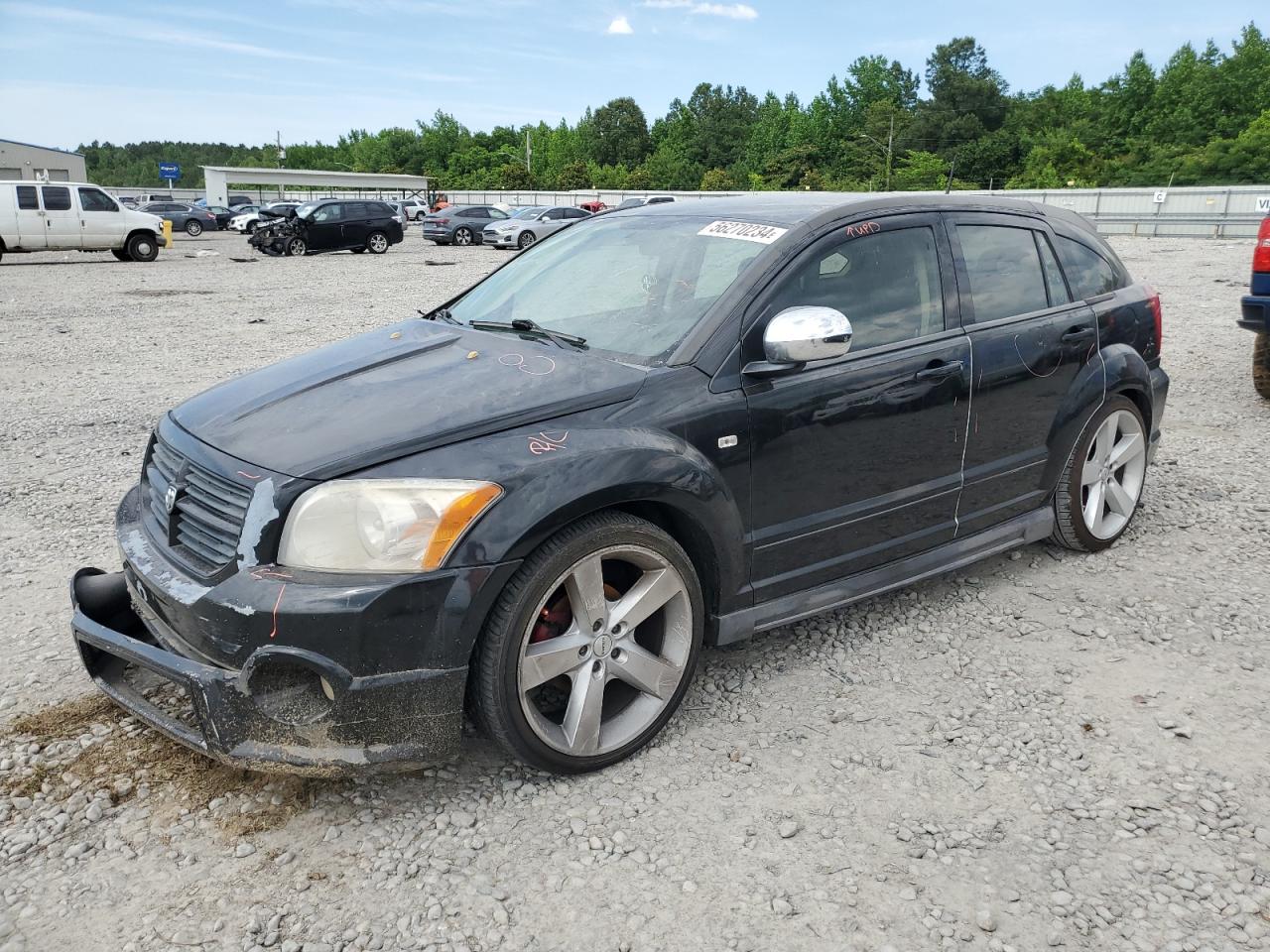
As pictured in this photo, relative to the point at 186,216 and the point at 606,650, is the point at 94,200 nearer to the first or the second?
the point at 186,216

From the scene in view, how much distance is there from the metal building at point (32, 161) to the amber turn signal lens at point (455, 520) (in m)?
72.6

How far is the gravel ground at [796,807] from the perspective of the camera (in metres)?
2.45

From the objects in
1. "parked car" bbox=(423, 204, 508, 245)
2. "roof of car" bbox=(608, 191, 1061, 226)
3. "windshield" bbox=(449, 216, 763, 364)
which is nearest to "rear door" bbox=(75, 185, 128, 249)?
"parked car" bbox=(423, 204, 508, 245)

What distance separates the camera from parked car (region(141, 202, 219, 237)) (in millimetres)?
41312

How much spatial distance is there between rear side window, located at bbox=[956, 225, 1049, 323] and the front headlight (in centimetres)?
245

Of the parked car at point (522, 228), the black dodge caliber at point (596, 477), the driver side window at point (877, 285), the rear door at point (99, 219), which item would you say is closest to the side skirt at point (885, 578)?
the black dodge caliber at point (596, 477)

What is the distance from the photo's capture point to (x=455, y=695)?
2729 mm

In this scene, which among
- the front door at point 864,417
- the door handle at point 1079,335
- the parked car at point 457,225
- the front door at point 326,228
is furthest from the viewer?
the parked car at point 457,225

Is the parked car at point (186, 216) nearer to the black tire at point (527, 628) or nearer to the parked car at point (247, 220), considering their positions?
the parked car at point (247, 220)

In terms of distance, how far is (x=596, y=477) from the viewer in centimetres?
286

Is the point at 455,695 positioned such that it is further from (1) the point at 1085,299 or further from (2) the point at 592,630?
(1) the point at 1085,299

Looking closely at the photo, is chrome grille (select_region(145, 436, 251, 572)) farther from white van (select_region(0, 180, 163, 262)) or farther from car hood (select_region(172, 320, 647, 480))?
white van (select_region(0, 180, 163, 262))

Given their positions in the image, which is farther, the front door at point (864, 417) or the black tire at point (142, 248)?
the black tire at point (142, 248)

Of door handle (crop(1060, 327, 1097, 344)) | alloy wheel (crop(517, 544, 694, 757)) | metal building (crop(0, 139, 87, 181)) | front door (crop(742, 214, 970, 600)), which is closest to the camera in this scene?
alloy wheel (crop(517, 544, 694, 757))
